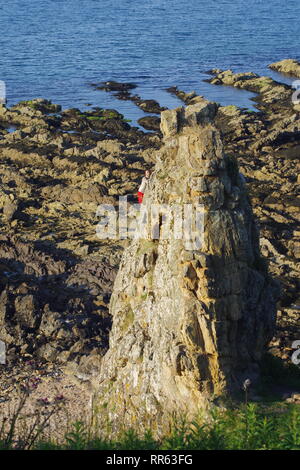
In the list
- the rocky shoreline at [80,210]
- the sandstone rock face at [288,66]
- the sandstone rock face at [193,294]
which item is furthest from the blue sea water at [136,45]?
the sandstone rock face at [193,294]

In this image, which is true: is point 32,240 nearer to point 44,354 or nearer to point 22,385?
point 44,354

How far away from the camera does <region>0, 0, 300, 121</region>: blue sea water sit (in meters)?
73.1

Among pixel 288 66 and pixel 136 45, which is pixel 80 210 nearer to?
pixel 288 66

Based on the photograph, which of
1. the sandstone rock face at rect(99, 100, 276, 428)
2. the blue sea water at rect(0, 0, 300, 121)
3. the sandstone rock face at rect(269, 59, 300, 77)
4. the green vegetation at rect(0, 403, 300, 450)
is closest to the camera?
the green vegetation at rect(0, 403, 300, 450)

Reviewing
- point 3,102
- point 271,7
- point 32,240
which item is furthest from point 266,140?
point 271,7

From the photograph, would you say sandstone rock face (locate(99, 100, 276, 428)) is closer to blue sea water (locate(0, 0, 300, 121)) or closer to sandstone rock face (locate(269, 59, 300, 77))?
blue sea water (locate(0, 0, 300, 121))

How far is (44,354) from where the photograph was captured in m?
26.8

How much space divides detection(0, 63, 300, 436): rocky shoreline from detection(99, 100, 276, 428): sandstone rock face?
119 cm

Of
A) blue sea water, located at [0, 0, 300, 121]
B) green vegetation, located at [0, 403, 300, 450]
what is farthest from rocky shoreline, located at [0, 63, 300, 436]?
blue sea water, located at [0, 0, 300, 121]

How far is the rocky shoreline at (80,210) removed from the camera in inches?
1092

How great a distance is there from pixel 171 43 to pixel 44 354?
269 feet

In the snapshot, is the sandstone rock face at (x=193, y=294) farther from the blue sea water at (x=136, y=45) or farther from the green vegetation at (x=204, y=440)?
the blue sea water at (x=136, y=45)

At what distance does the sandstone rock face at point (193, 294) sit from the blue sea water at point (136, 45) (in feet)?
145

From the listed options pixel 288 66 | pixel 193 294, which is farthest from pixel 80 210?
pixel 288 66
